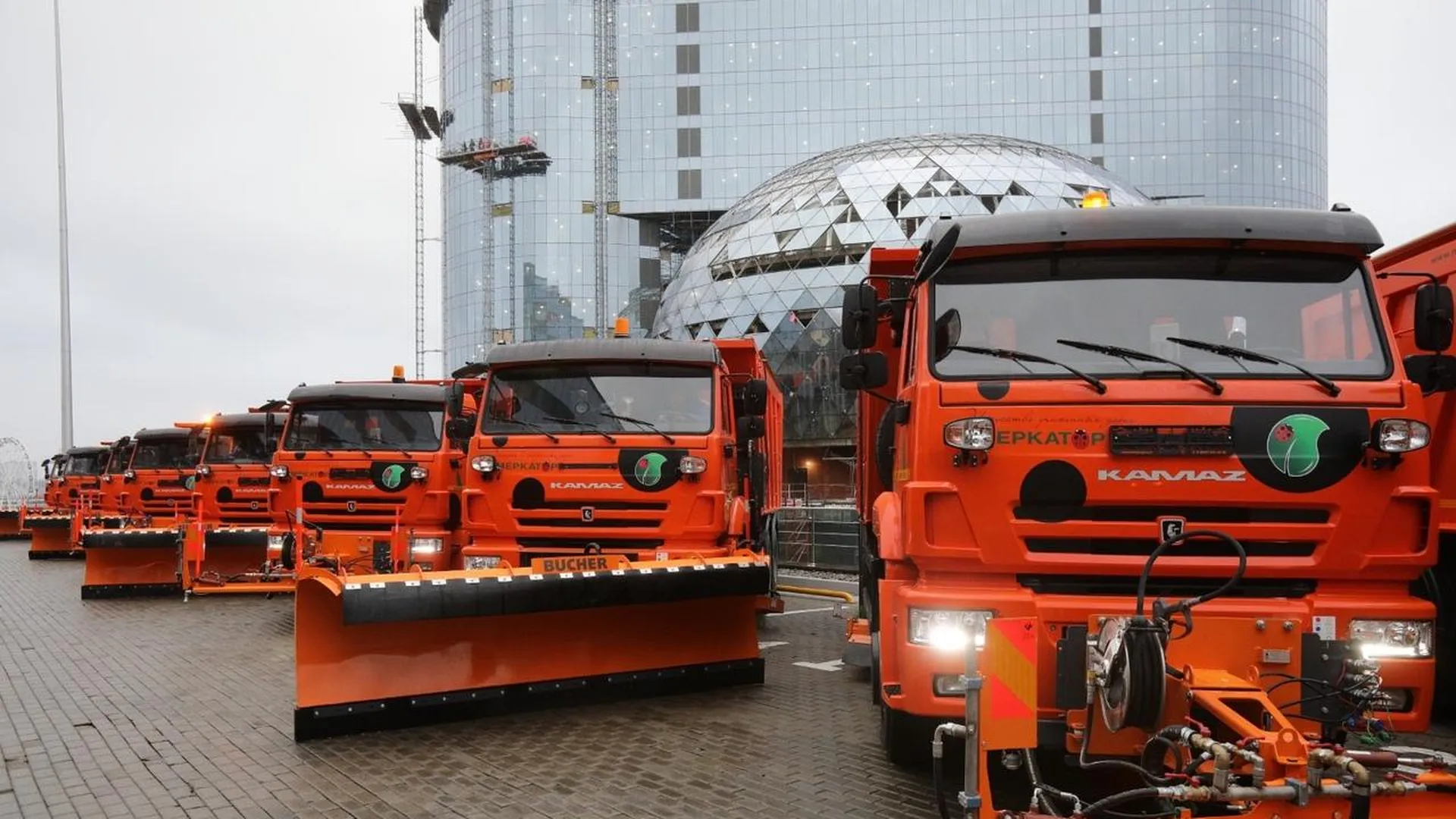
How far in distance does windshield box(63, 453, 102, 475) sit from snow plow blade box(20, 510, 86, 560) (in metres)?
5.65

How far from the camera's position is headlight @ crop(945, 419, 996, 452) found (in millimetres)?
4629

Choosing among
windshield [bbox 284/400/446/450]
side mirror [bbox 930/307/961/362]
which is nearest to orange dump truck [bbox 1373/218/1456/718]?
side mirror [bbox 930/307/961/362]

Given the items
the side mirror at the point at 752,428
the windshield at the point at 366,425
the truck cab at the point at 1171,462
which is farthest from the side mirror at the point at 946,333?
the windshield at the point at 366,425

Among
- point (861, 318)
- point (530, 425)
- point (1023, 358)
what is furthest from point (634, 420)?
point (1023, 358)

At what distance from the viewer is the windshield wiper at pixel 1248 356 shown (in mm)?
4562

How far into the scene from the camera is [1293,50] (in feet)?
218

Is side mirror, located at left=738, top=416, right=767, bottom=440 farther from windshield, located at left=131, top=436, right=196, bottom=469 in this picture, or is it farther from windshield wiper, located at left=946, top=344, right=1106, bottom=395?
windshield, located at left=131, top=436, right=196, bottom=469

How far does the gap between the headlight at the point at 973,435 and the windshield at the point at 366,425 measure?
943cm

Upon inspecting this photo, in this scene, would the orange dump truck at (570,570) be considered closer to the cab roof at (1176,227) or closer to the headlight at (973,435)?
the headlight at (973,435)

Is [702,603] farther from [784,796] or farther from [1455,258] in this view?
[1455,258]

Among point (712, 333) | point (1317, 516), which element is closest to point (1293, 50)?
point (712, 333)

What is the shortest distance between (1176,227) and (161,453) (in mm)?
21684

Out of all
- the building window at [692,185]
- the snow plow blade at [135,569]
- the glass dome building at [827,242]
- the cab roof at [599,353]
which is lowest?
the snow plow blade at [135,569]

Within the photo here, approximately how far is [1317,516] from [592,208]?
65.4 m
